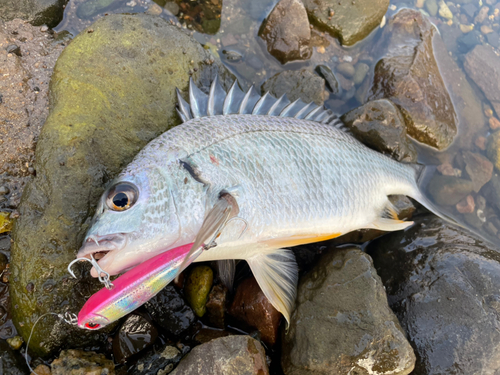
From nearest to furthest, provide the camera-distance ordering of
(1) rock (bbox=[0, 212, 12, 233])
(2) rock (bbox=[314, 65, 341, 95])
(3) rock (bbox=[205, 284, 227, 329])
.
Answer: (1) rock (bbox=[0, 212, 12, 233])
(3) rock (bbox=[205, 284, 227, 329])
(2) rock (bbox=[314, 65, 341, 95])

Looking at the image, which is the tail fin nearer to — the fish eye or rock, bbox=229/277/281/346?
rock, bbox=229/277/281/346

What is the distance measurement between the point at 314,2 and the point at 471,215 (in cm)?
349

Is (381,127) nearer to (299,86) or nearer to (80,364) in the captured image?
(299,86)

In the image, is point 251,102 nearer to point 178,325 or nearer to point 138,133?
point 138,133

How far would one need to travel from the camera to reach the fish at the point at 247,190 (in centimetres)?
205

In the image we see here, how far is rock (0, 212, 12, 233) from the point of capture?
2.64m

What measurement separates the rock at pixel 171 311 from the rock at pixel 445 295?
1.93 m

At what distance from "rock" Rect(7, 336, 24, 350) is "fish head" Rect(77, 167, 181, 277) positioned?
46.1 inches

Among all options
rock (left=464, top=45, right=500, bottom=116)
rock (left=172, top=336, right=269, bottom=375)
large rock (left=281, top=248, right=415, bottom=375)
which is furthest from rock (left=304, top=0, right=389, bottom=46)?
rock (left=172, top=336, right=269, bottom=375)

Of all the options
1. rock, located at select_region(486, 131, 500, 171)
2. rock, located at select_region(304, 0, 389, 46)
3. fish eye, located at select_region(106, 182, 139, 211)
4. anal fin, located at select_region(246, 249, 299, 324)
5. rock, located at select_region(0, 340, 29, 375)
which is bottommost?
rock, located at select_region(0, 340, 29, 375)

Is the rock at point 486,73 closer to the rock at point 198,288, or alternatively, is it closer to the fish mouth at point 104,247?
the rock at point 198,288

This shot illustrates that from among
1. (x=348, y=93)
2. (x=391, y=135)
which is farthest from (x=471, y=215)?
(x=348, y=93)

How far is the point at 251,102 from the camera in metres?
3.06

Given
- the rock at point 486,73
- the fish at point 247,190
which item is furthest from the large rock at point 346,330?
the rock at point 486,73
